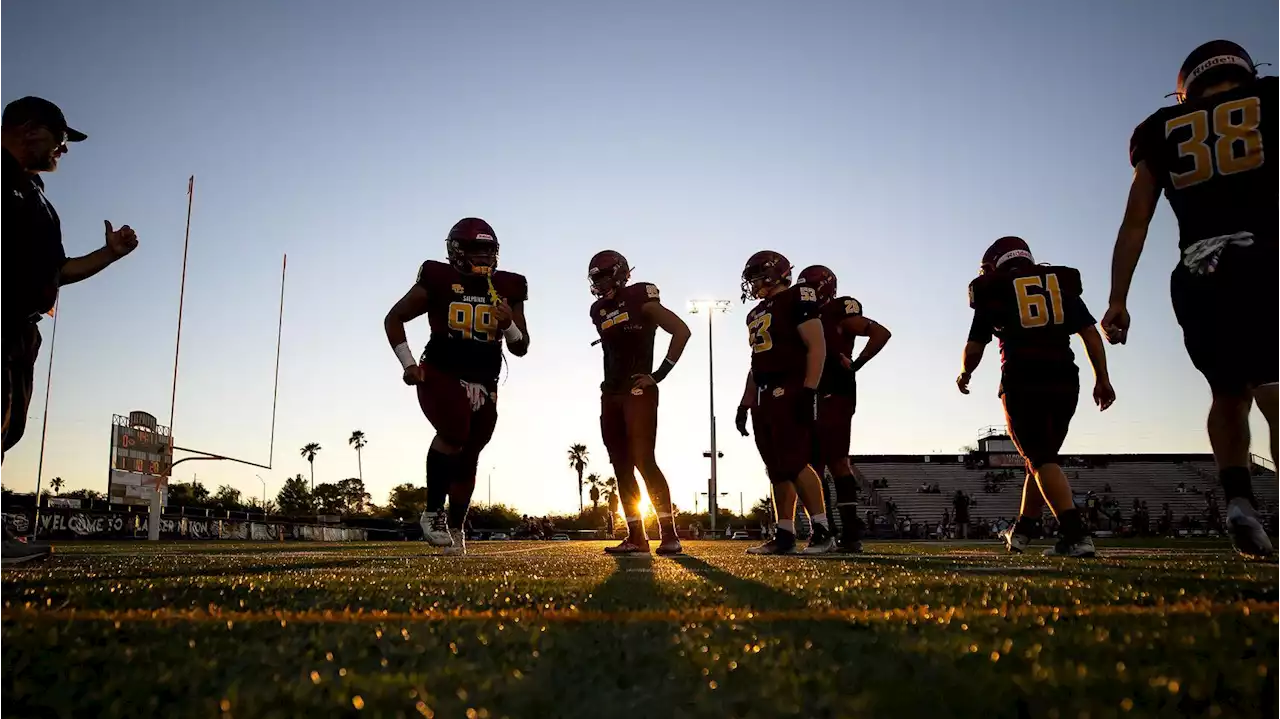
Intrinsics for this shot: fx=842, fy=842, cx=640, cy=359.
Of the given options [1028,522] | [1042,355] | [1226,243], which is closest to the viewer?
[1226,243]

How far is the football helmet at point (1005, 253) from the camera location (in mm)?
6215

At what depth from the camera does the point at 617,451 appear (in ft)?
23.3

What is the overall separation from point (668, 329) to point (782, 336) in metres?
0.95

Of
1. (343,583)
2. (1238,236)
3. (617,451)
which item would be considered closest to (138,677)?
(343,583)

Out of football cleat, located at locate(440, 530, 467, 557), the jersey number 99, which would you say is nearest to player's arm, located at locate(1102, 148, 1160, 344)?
the jersey number 99

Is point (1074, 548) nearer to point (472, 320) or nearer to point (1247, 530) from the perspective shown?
point (1247, 530)

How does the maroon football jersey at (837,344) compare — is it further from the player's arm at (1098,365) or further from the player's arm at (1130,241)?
the player's arm at (1130,241)

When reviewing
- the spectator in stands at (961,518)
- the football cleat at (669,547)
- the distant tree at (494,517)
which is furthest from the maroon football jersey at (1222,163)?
the distant tree at (494,517)

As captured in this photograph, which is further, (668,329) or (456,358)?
(668,329)

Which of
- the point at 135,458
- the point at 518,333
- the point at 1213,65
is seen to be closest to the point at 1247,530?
the point at 1213,65

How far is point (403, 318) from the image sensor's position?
6645mm

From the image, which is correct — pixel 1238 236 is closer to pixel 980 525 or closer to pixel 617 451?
pixel 617 451

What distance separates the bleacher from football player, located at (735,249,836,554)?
43502 millimetres

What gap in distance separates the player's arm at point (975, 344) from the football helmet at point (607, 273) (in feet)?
9.27
